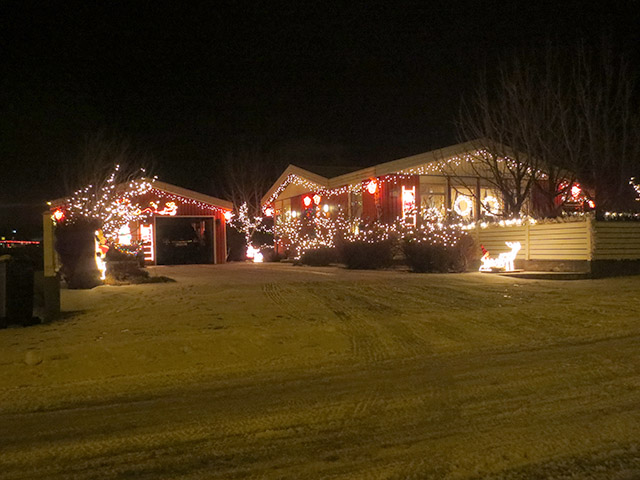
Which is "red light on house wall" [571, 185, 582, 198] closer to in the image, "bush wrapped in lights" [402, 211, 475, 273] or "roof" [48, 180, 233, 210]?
"bush wrapped in lights" [402, 211, 475, 273]

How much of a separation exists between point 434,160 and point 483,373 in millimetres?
17746

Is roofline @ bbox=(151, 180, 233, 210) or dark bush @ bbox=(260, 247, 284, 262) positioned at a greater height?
roofline @ bbox=(151, 180, 233, 210)

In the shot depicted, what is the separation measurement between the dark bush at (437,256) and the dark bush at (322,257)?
Result: 19.1 ft

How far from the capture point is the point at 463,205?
25.3m

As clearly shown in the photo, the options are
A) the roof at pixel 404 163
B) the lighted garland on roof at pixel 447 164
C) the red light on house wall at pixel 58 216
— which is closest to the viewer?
the red light on house wall at pixel 58 216

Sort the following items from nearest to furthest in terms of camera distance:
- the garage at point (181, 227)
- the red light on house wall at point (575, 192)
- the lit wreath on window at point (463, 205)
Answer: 1. the red light on house wall at point (575, 192)
2. the lit wreath on window at point (463, 205)
3. the garage at point (181, 227)

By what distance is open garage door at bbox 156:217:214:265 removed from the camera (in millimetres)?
30234

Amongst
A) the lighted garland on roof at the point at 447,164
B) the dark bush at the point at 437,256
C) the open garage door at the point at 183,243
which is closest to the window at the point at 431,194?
the lighted garland on roof at the point at 447,164

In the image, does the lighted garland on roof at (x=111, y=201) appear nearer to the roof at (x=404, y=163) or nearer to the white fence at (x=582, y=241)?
the roof at (x=404, y=163)

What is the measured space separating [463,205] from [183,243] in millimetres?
14684

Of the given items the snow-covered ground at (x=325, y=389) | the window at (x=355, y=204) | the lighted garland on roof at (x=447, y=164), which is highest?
the lighted garland on roof at (x=447, y=164)

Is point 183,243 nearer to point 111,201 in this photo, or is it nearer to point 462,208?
point 111,201

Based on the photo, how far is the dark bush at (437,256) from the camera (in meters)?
17.4

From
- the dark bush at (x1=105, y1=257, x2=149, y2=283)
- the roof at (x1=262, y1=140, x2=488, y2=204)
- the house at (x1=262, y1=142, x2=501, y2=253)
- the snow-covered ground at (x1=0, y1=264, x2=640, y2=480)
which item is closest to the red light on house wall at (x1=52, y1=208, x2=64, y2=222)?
the dark bush at (x1=105, y1=257, x2=149, y2=283)
